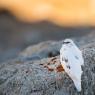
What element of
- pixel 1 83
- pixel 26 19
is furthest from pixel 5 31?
pixel 1 83

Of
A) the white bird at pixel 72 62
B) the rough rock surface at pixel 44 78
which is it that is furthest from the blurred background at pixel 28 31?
the white bird at pixel 72 62

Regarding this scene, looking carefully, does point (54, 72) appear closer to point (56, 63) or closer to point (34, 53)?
point (56, 63)

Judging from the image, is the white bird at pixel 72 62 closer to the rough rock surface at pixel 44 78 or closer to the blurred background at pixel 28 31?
the rough rock surface at pixel 44 78

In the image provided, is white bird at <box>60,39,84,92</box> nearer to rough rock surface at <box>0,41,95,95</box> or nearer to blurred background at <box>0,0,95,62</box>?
rough rock surface at <box>0,41,95,95</box>

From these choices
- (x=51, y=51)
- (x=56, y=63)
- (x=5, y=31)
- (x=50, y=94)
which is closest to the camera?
(x=50, y=94)

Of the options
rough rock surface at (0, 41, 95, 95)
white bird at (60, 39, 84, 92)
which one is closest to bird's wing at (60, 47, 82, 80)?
white bird at (60, 39, 84, 92)

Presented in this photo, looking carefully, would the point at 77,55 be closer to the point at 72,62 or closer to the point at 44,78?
the point at 72,62

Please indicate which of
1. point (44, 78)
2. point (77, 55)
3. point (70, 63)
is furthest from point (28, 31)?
point (70, 63)
